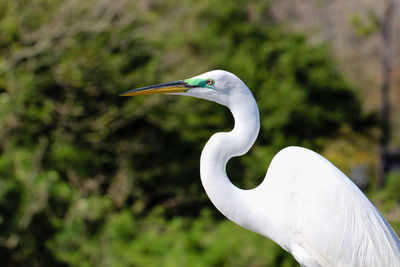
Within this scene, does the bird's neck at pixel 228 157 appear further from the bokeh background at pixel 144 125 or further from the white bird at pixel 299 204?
the bokeh background at pixel 144 125

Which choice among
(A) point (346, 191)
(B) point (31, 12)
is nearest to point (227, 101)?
(A) point (346, 191)

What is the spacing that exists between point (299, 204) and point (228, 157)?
0.41 meters

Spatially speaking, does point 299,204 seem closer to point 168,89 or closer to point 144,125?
point 168,89

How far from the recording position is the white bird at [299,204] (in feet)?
7.22

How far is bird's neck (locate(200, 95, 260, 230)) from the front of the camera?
216 centimetres

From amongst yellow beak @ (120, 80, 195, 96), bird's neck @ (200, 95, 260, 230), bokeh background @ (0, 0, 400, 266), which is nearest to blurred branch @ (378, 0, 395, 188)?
bokeh background @ (0, 0, 400, 266)

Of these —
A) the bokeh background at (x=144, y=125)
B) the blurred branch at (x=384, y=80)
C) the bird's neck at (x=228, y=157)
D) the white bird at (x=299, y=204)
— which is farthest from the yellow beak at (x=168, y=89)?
the blurred branch at (x=384, y=80)

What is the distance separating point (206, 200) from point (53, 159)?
2827mm

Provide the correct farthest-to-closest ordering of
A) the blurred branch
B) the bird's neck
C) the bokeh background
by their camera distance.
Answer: the blurred branch < the bokeh background < the bird's neck

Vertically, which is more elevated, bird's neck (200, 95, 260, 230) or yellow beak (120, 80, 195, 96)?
yellow beak (120, 80, 195, 96)

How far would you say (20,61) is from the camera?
627 centimetres

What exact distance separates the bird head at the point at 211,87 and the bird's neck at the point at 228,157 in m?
0.05

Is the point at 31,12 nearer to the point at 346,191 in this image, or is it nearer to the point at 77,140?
the point at 77,140

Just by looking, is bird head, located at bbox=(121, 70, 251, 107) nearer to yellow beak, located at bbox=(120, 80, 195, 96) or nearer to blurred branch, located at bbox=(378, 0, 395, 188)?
yellow beak, located at bbox=(120, 80, 195, 96)
